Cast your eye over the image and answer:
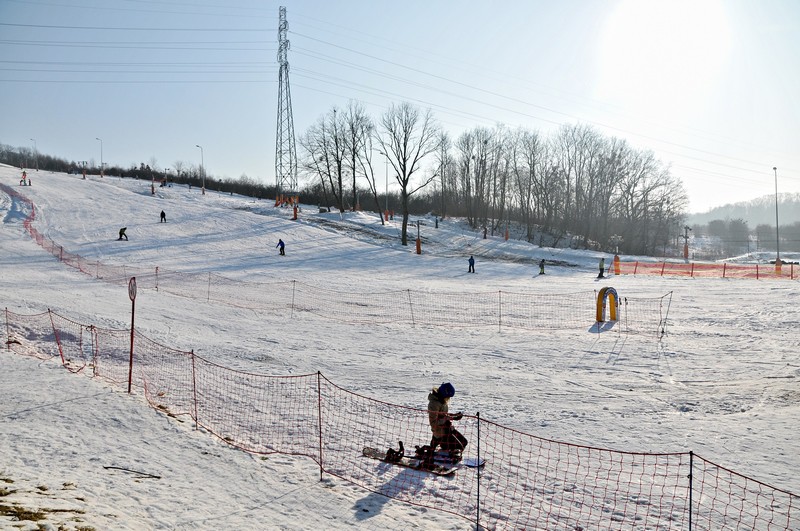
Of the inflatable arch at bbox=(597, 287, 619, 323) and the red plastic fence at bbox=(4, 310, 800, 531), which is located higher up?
the inflatable arch at bbox=(597, 287, 619, 323)

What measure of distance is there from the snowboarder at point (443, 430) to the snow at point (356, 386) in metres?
1.50

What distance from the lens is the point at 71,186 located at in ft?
196

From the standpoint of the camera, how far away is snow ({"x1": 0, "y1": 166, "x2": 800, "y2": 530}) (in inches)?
298

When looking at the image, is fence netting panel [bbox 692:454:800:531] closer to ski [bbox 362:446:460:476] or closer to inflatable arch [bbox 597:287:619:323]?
ski [bbox 362:446:460:476]

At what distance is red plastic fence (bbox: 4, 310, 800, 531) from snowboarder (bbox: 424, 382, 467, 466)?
29cm

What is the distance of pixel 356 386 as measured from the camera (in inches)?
533

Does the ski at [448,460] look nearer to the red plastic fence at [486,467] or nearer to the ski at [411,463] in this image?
the ski at [411,463]

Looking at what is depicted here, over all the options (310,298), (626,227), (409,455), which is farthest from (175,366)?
(626,227)

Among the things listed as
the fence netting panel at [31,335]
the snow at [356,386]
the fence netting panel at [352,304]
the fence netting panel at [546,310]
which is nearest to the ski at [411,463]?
the snow at [356,386]

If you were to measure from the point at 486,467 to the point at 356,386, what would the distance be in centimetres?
518

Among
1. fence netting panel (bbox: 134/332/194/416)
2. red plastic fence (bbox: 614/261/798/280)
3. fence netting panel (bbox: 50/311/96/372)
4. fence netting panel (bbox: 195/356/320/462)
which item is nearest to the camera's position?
fence netting panel (bbox: 195/356/320/462)

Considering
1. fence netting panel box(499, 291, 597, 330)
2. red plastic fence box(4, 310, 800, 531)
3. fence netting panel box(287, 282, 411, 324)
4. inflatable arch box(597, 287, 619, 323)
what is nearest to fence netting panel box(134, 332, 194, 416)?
red plastic fence box(4, 310, 800, 531)

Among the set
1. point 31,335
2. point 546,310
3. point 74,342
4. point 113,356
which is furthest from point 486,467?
point 546,310

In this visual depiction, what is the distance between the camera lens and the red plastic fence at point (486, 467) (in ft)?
24.3
